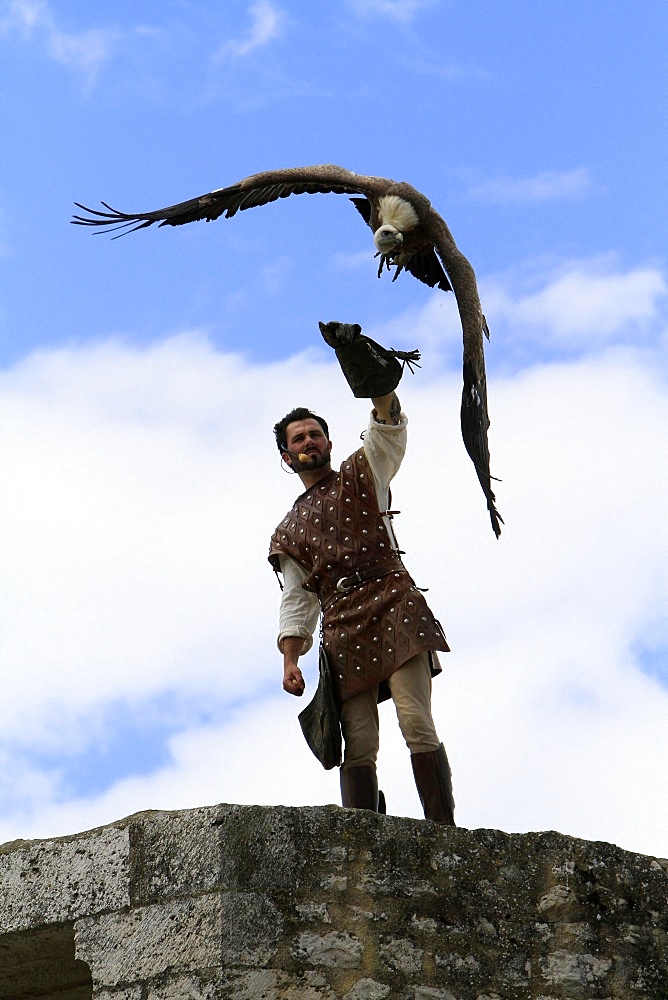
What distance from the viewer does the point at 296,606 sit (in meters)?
4.91

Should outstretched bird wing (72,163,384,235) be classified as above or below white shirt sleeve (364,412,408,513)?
above

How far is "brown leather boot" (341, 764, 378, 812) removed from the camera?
15.0 ft

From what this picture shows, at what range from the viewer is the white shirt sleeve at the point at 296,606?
16.0ft

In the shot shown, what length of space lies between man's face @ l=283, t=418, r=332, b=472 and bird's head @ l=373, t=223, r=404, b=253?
70 centimetres

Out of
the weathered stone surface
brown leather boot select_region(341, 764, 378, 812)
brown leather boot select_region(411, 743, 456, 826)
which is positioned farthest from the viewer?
brown leather boot select_region(341, 764, 378, 812)

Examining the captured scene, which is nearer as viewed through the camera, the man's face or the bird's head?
the bird's head

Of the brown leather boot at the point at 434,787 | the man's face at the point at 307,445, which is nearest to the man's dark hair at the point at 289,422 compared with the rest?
the man's face at the point at 307,445

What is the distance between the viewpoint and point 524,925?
159 inches

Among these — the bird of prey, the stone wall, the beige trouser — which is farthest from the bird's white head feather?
the stone wall

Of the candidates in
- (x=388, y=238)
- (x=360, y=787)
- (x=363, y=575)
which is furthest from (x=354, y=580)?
(x=388, y=238)

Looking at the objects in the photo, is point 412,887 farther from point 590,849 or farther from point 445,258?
point 445,258

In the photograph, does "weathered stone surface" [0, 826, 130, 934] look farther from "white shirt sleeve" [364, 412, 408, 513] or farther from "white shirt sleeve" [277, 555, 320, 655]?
"white shirt sleeve" [364, 412, 408, 513]

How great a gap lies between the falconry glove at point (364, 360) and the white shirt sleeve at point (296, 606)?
2.22 feet

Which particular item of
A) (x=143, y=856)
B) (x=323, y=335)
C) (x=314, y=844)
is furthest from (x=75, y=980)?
(x=323, y=335)
